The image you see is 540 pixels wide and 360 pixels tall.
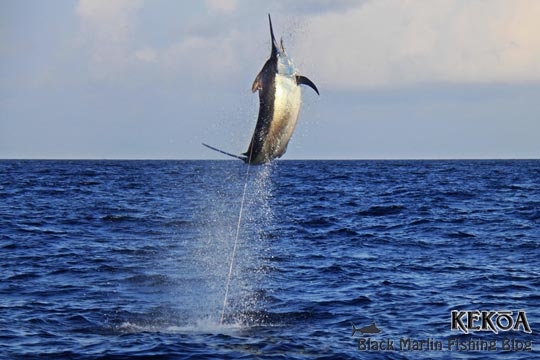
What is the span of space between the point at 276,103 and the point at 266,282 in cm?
1208

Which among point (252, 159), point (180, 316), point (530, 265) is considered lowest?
point (180, 316)

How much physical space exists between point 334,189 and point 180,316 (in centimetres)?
4433

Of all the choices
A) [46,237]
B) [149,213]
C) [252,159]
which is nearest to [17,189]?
[149,213]

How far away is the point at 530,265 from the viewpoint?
2234cm

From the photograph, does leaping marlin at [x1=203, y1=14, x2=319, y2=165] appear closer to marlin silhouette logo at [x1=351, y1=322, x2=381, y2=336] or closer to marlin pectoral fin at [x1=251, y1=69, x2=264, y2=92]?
marlin pectoral fin at [x1=251, y1=69, x2=264, y2=92]

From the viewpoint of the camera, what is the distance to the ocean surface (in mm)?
14617

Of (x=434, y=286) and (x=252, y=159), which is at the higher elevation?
(x=252, y=159)

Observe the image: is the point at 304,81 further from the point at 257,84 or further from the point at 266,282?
the point at 266,282

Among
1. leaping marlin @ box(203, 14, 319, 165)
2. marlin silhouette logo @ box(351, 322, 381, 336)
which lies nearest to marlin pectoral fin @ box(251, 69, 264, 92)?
leaping marlin @ box(203, 14, 319, 165)

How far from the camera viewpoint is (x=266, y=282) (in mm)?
20750

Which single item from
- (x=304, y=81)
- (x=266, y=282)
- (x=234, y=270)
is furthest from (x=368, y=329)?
(x=234, y=270)

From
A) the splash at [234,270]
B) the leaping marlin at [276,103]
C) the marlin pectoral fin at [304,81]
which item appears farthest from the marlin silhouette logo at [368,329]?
the marlin pectoral fin at [304,81]

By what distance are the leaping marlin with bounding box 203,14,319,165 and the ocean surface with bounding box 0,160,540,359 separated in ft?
5.05

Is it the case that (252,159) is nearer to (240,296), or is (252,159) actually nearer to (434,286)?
(240,296)
